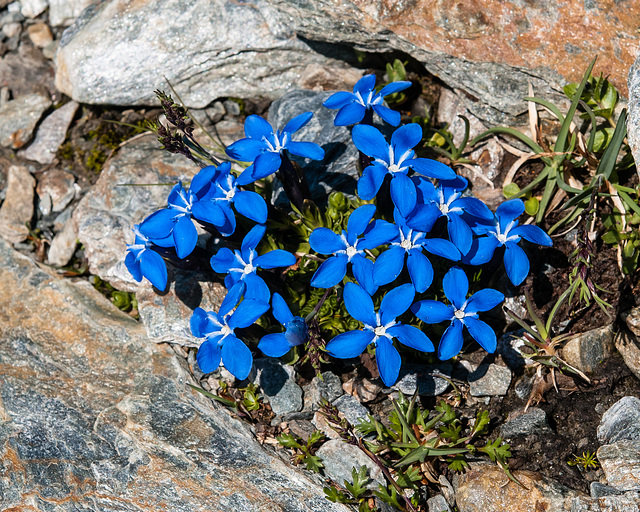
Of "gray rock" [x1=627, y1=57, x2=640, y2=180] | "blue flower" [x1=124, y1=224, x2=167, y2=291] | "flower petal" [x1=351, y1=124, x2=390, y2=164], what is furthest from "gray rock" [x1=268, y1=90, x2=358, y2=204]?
"gray rock" [x1=627, y1=57, x2=640, y2=180]

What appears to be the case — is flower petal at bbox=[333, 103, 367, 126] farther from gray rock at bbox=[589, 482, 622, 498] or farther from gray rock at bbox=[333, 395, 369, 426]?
gray rock at bbox=[589, 482, 622, 498]

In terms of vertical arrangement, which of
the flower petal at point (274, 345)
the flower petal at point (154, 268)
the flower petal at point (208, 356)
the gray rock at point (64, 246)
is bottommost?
the gray rock at point (64, 246)

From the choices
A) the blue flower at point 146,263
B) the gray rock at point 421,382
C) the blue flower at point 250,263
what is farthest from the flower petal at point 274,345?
the gray rock at point 421,382

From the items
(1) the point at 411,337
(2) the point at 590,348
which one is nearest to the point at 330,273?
(1) the point at 411,337

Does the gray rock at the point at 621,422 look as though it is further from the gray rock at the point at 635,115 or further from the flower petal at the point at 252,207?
the flower petal at the point at 252,207

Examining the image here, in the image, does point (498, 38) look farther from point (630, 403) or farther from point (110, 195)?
point (110, 195)

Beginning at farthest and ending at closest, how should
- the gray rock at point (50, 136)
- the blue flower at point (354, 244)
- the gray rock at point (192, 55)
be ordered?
1. the gray rock at point (50, 136)
2. the gray rock at point (192, 55)
3. the blue flower at point (354, 244)

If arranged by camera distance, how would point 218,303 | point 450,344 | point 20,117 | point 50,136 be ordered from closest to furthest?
point 450,344, point 218,303, point 50,136, point 20,117

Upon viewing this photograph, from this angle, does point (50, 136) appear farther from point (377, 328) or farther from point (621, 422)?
point (621, 422)
